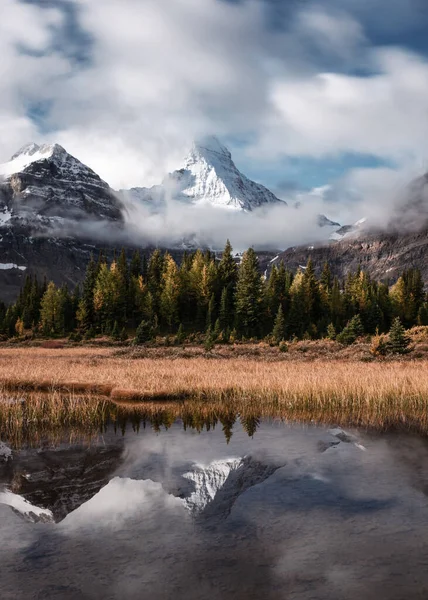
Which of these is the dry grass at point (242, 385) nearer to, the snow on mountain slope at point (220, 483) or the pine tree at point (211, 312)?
the snow on mountain slope at point (220, 483)

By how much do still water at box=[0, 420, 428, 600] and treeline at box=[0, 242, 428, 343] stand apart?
5698 cm

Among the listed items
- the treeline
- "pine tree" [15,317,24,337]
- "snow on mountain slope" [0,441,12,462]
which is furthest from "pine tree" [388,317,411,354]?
"pine tree" [15,317,24,337]

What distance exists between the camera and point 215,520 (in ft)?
34.2

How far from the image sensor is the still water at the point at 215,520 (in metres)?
8.01

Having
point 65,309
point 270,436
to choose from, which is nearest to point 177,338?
point 65,309

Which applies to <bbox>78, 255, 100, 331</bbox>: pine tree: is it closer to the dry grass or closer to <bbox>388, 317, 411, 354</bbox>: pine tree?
<bbox>388, 317, 411, 354</bbox>: pine tree

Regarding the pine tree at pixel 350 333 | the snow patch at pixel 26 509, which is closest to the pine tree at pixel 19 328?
the pine tree at pixel 350 333

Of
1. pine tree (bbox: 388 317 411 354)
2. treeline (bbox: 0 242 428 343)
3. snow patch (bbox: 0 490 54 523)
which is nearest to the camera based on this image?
snow patch (bbox: 0 490 54 523)

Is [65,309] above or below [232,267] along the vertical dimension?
below

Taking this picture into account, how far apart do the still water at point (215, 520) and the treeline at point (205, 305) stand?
57.0 meters

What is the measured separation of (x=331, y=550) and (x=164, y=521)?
10.9 ft

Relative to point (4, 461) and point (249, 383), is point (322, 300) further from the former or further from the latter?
point (4, 461)

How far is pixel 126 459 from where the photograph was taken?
48.3 ft

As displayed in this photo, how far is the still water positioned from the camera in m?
8.01
